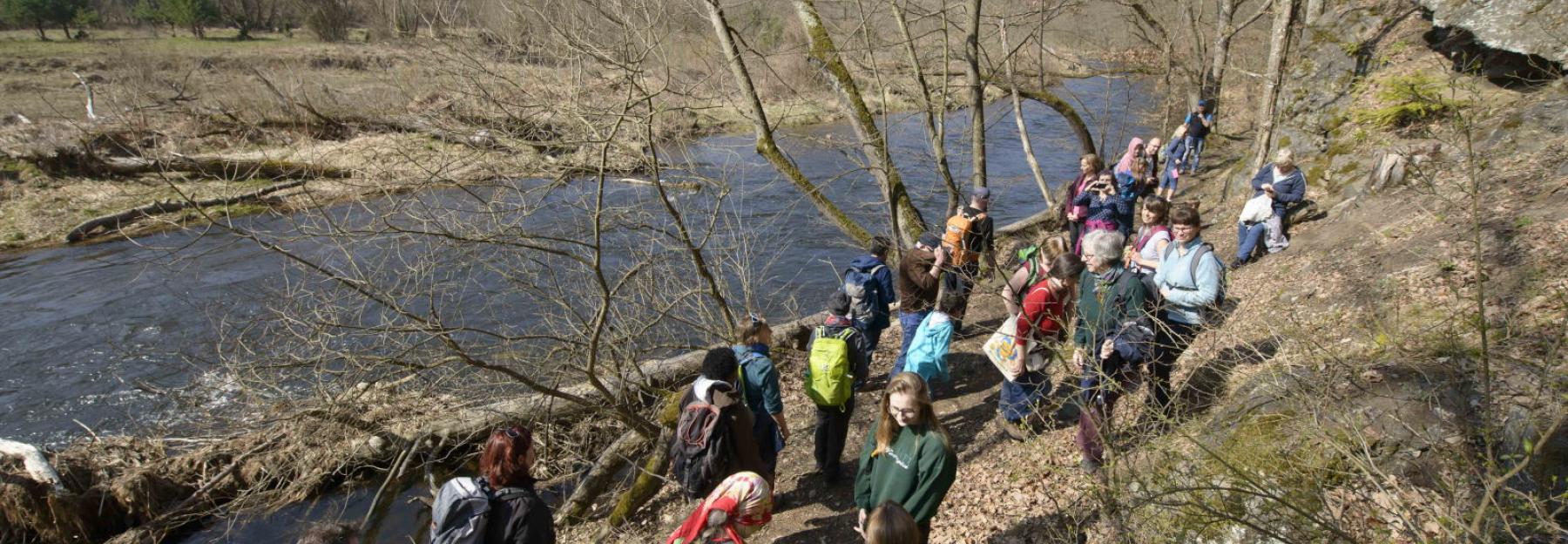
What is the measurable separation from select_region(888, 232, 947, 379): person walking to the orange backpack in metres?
0.35

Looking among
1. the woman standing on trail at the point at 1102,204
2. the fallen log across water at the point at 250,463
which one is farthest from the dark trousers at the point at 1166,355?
the fallen log across water at the point at 250,463

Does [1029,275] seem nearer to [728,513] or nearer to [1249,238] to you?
[728,513]

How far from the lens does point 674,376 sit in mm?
8125

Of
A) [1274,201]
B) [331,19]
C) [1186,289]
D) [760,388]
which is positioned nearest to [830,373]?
[760,388]

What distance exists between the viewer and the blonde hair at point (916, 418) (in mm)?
3592

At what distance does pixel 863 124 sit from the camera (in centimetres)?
898

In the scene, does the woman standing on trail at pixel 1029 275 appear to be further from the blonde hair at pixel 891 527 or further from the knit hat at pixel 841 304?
the blonde hair at pixel 891 527

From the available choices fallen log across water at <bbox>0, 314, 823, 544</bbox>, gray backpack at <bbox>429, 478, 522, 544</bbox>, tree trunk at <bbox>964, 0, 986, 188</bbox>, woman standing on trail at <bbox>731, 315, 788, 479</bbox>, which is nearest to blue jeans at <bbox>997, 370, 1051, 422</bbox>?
woman standing on trail at <bbox>731, 315, 788, 479</bbox>

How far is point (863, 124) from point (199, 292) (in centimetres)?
1053

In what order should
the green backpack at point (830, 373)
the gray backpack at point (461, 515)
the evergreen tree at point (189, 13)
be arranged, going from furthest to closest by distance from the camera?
1. the evergreen tree at point (189, 13)
2. the green backpack at point (830, 373)
3. the gray backpack at point (461, 515)

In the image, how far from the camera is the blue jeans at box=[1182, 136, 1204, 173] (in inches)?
534

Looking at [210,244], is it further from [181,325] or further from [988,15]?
[988,15]

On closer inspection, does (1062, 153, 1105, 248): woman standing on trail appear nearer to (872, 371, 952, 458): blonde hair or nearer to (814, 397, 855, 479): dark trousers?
(814, 397, 855, 479): dark trousers

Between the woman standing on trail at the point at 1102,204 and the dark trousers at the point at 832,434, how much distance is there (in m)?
3.43
